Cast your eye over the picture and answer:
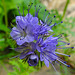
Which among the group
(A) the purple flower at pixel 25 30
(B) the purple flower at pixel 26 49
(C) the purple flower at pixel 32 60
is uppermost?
(A) the purple flower at pixel 25 30

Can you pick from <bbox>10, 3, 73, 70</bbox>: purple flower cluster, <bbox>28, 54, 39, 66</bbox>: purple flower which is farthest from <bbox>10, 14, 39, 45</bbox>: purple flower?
<bbox>28, 54, 39, 66</bbox>: purple flower

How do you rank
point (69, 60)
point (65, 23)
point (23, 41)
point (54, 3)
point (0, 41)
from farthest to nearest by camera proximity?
point (54, 3) < point (69, 60) < point (0, 41) < point (65, 23) < point (23, 41)

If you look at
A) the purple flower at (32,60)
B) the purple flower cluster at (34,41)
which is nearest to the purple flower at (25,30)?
the purple flower cluster at (34,41)

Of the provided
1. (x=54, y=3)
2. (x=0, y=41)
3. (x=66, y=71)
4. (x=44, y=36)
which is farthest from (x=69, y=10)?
(x=44, y=36)

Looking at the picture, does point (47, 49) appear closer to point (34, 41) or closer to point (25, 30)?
point (34, 41)

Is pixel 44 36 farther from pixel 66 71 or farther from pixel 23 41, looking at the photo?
pixel 66 71

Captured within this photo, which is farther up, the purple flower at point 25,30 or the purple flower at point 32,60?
the purple flower at point 25,30

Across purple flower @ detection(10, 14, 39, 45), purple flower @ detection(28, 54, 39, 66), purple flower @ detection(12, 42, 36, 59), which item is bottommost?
purple flower @ detection(28, 54, 39, 66)

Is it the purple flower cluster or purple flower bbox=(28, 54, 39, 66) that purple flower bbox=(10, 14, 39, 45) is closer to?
the purple flower cluster

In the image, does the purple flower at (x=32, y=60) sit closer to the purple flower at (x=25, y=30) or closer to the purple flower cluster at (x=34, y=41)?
the purple flower cluster at (x=34, y=41)

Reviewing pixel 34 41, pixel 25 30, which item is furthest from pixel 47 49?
pixel 25 30

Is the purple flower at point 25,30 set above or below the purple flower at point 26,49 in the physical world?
above
